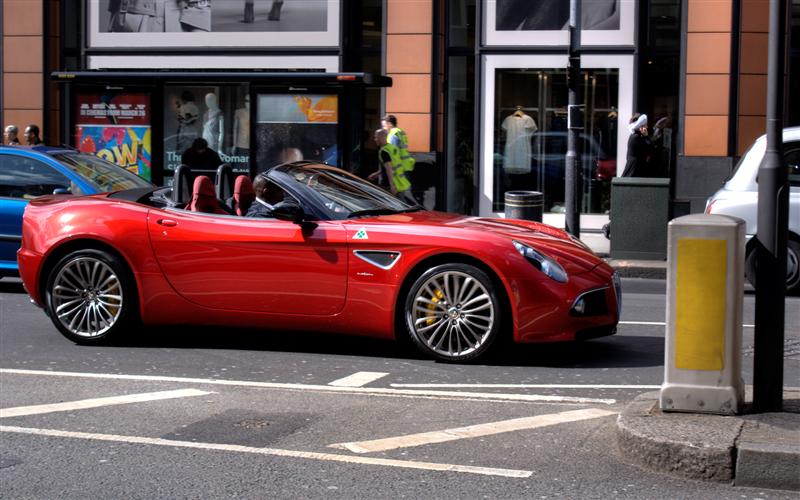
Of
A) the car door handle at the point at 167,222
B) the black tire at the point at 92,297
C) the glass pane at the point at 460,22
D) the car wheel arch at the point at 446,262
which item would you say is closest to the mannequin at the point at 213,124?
the glass pane at the point at 460,22

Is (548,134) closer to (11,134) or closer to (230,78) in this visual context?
(230,78)

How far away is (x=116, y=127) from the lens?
59.7ft

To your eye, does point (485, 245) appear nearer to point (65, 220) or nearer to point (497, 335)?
point (497, 335)

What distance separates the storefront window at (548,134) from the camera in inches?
747

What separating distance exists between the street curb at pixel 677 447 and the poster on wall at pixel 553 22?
13.6 meters

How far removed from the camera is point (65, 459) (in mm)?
5730

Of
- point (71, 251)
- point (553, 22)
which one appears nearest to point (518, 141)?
point (553, 22)

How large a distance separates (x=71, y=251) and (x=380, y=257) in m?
2.42

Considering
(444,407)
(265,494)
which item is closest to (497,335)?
(444,407)

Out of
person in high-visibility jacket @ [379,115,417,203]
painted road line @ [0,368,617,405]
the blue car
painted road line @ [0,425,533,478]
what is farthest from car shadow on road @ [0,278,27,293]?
painted road line @ [0,425,533,478]

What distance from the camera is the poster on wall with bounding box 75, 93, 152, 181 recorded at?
1802cm

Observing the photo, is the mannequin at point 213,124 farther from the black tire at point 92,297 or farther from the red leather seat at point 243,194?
the black tire at point 92,297

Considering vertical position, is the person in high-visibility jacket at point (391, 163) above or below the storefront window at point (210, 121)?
below

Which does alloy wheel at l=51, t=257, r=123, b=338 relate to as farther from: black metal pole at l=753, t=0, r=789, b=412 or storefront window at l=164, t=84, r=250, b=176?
storefront window at l=164, t=84, r=250, b=176
